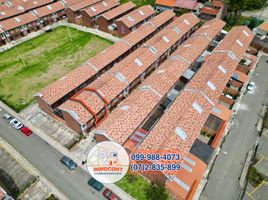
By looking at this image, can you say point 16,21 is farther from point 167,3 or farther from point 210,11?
point 210,11

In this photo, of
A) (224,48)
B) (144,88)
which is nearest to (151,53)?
(144,88)

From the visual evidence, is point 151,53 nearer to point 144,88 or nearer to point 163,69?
point 163,69

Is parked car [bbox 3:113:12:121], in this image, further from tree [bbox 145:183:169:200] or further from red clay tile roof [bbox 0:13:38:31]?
red clay tile roof [bbox 0:13:38:31]

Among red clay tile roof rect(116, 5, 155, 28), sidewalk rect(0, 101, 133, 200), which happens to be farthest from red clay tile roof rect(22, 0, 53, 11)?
sidewalk rect(0, 101, 133, 200)

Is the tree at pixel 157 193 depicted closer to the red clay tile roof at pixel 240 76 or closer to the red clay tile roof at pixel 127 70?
the red clay tile roof at pixel 127 70

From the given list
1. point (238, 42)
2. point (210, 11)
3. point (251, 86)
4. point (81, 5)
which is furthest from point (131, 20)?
point (251, 86)

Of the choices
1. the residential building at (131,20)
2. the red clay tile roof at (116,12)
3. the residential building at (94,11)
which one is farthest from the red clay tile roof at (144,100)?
the residential building at (94,11)
